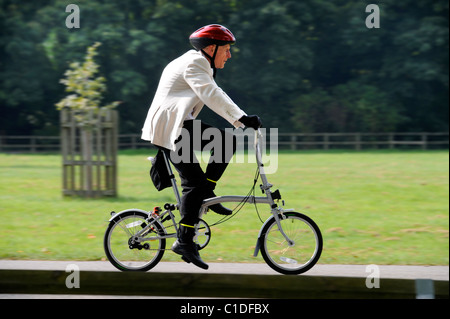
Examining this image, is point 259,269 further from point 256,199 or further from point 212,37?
point 212,37

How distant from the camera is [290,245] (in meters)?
4.99

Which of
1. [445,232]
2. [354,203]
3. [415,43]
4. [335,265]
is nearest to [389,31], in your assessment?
[415,43]

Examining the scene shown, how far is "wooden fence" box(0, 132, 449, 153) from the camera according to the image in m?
32.0

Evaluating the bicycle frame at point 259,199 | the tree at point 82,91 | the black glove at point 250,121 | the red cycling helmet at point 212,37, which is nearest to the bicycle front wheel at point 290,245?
the bicycle frame at point 259,199

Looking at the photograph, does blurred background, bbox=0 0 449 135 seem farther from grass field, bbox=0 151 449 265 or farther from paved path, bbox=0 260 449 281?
paved path, bbox=0 260 449 281

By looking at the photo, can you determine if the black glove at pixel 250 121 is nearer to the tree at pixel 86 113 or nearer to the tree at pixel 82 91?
the tree at pixel 86 113

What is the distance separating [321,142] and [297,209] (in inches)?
855

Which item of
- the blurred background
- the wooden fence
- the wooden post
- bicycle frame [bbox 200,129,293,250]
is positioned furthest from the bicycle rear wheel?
the wooden fence

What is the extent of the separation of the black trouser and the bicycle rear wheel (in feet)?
1.14

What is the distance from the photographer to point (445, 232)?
8289 mm

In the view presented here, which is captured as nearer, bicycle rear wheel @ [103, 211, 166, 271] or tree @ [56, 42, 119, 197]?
bicycle rear wheel @ [103, 211, 166, 271]

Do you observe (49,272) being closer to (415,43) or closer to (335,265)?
(335,265)
